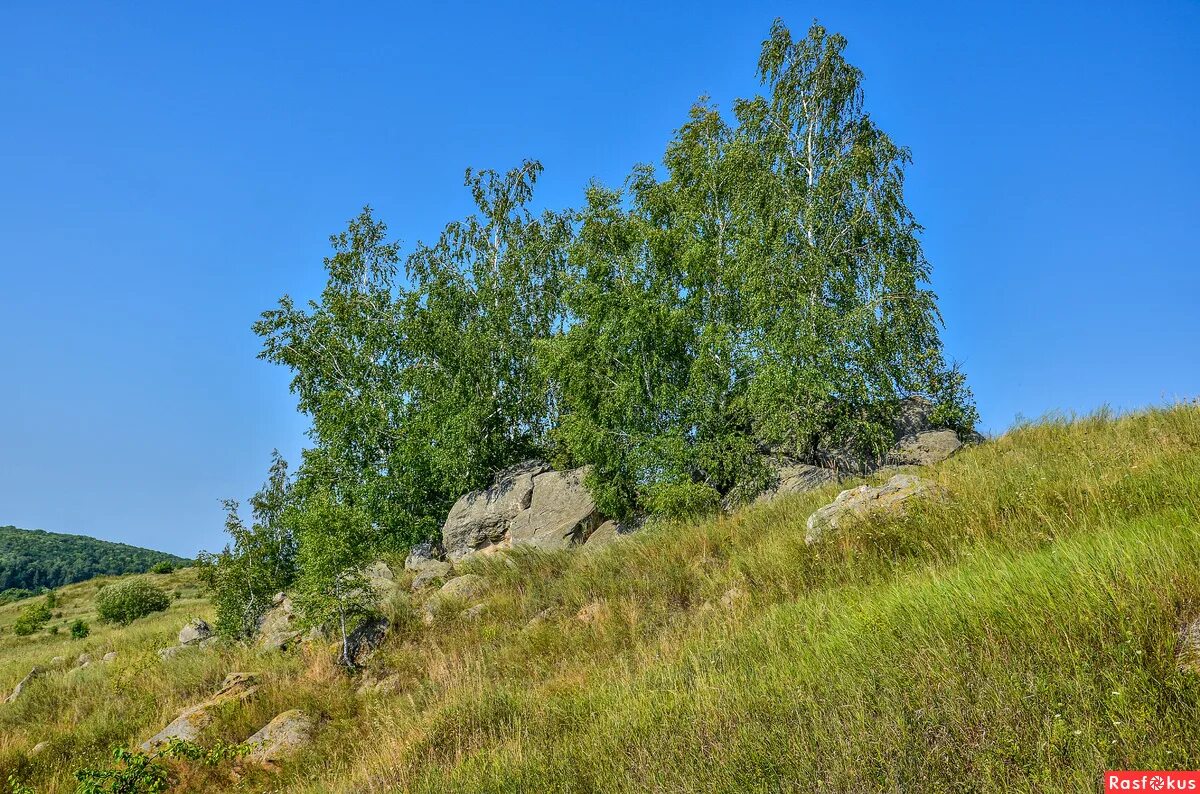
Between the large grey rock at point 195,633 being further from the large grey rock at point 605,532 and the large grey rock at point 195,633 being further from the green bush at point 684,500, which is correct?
the green bush at point 684,500

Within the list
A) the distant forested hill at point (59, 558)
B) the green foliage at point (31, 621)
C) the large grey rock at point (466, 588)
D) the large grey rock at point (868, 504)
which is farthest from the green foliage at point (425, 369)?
the distant forested hill at point (59, 558)

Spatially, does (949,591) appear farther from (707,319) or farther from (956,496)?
(707,319)

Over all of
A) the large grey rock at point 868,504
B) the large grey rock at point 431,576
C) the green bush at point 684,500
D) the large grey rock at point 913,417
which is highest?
the large grey rock at point 913,417

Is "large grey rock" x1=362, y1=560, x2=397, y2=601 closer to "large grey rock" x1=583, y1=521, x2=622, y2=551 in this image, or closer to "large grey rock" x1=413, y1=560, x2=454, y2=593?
"large grey rock" x1=413, y1=560, x2=454, y2=593

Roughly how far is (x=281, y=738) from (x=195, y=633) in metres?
17.0

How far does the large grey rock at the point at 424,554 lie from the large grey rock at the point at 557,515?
14.7ft

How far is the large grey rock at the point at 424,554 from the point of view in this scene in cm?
2492

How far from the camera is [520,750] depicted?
5.62 meters

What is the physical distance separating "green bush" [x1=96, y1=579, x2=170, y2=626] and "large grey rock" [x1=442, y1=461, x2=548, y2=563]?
25.9 m

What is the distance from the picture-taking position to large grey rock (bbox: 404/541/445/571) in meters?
24.9

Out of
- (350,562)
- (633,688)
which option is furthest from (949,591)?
(350,562)

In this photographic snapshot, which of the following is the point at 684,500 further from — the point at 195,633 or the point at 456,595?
the point at 195,633

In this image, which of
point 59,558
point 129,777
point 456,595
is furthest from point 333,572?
point 59,558

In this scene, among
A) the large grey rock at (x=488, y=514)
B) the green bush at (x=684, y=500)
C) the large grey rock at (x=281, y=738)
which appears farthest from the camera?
the large grey rock at (x=488, y=514)
